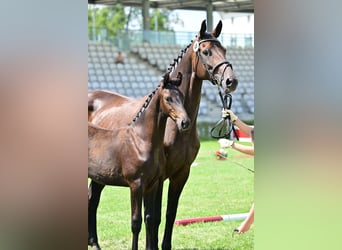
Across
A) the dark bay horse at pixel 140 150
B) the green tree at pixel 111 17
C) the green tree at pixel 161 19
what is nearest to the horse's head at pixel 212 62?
the dark bay horse at pixel 140 150

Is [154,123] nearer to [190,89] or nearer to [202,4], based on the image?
[190,89]

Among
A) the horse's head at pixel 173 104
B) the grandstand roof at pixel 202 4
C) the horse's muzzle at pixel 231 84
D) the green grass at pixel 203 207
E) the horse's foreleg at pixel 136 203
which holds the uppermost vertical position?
the grandstand roof at pixel 202 4

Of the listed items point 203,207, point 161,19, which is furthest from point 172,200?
point 161,19

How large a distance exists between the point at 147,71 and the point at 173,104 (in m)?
8.34

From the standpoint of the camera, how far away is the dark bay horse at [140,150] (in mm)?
1961

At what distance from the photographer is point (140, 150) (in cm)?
198

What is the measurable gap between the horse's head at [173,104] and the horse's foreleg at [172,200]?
0.39 meters

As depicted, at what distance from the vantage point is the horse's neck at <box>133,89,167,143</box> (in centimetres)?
199

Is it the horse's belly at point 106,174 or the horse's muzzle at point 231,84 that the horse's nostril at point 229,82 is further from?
the horse's belly at point 106,174

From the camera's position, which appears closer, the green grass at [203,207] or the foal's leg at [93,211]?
the foal's leg at [93,211]

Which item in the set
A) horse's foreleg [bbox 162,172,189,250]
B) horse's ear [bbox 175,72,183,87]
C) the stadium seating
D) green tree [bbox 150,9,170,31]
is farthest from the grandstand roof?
horse's ear [bbox 175,72,183,87]
